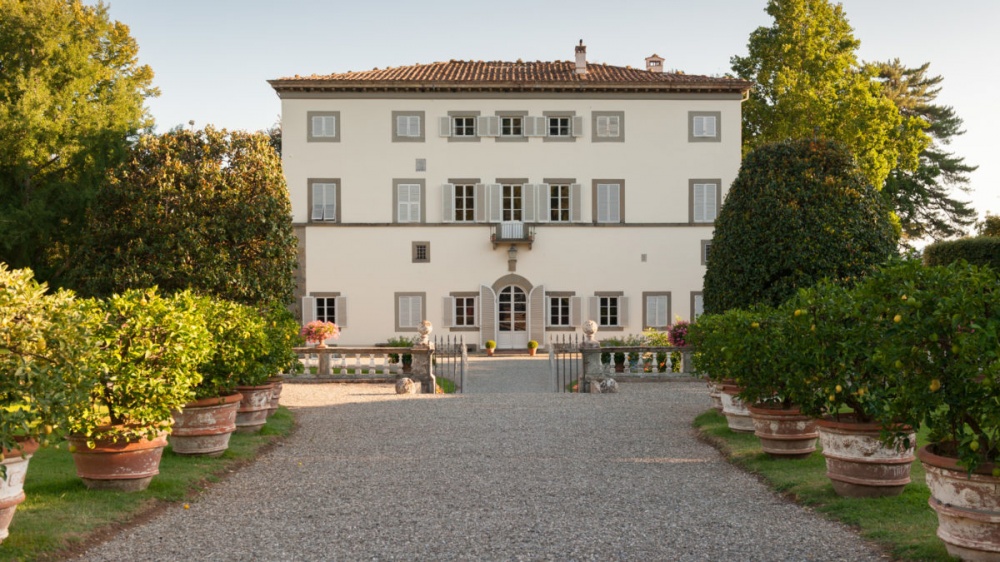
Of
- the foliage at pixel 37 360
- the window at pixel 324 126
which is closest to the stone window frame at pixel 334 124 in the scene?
the window at pixel 324 126

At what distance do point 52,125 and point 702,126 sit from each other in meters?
18.8

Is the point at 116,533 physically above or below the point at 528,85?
below

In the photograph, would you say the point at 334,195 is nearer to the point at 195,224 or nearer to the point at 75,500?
the point at 195,224

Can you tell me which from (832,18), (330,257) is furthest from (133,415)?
(832,18)

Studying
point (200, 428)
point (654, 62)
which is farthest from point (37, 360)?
point (654, 62)

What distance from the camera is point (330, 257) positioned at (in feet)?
95.5

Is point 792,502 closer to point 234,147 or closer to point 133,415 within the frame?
point 133,415

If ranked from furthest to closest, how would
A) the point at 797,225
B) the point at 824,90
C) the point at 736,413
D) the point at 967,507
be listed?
the point at 824,90
the point at 797,225
the point at 736,413
the point at 967,507

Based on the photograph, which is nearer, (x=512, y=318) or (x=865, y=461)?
(x=865, y=461)

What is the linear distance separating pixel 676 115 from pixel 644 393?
15974mm

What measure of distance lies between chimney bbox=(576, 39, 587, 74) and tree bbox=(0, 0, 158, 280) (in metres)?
14.0

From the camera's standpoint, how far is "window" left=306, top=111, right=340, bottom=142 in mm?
29141

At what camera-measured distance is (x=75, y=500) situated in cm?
644

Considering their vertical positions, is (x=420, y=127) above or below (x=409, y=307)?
above
